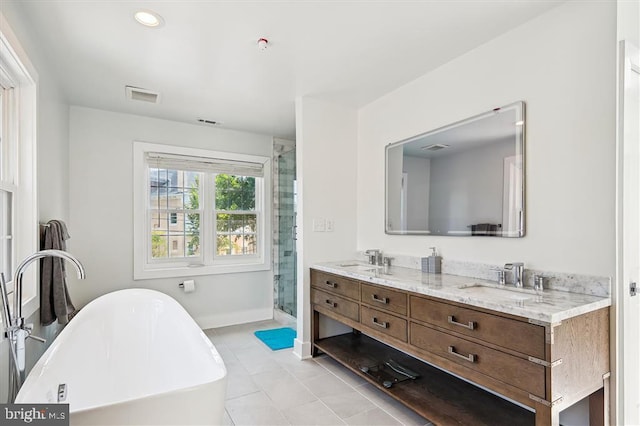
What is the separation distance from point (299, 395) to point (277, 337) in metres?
1.28

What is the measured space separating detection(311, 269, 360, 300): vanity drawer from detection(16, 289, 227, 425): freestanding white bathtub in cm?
112

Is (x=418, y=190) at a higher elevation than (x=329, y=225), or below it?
higher

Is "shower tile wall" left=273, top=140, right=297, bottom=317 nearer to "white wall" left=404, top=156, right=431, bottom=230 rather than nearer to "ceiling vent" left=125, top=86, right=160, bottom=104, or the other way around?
"ceiling vent" left=125, top=86, right=160, bottom=104

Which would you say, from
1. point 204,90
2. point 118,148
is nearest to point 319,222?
point 204,90

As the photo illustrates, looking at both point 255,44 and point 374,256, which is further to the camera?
point 374,256

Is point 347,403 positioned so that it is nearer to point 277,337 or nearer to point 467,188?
point 277,337

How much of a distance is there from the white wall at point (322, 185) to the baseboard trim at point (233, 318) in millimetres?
1291

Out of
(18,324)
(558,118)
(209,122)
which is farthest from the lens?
(209,122)

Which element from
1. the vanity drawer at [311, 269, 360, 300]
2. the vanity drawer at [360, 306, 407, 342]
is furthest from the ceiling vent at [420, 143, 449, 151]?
the vanity drawer at [360, 306, 407, 342]

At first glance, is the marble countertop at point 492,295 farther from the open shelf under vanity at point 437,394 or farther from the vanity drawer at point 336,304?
the open shelf under vanity at point 437,394

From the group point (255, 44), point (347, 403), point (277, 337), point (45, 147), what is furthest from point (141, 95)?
point (347, 403)

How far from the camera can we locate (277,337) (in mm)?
3670

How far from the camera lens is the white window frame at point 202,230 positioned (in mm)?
3699

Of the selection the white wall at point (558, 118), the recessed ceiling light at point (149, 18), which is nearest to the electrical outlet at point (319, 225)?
the white wall at point (558, 118)
